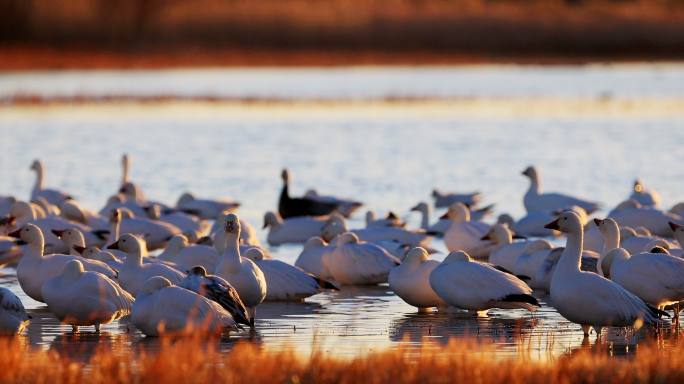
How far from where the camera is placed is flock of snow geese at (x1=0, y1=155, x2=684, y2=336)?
1003 centimetres

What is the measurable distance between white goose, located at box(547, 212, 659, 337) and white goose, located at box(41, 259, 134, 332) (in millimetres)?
3125

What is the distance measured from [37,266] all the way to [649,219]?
23.0ft

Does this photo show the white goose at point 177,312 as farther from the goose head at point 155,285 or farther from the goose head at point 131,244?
the goose head at point 131,244

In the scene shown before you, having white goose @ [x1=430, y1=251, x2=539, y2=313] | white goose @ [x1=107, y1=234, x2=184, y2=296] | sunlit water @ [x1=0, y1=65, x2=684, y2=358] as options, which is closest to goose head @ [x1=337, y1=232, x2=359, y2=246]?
sunlit water @ [x1=0, y1=65, x2=684, y2=358]

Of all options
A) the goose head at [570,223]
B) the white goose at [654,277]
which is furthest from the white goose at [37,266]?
the white goose at [654,277]

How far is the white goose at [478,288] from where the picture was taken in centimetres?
1088

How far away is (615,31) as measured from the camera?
202 ft

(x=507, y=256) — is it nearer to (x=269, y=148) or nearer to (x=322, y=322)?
(x=322, y=322)

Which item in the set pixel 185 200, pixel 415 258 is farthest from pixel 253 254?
pixel 185 200

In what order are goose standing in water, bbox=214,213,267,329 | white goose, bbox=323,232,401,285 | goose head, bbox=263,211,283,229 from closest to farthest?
goose standing in water, bbox=214,213,267,329 → white goose, bbox=323,232,401,285 → goose head, bbox=263,211,283,229

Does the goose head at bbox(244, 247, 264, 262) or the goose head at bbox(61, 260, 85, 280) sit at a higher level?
the goose head at bbox(244, 247, 264, 262)

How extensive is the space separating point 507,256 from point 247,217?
681 cm

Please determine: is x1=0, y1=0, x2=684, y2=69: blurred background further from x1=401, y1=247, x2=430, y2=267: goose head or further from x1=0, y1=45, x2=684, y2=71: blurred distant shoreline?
x1=401, y1=247, x2=430, y2=267: goose head

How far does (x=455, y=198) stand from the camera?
20.2 metres
